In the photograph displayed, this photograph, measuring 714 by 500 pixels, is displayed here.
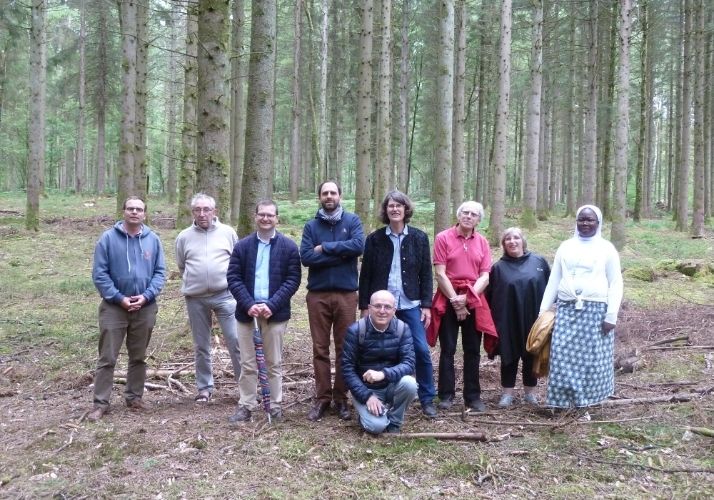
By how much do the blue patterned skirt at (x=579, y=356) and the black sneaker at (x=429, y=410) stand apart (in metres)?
1.04

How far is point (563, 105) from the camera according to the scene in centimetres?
2806

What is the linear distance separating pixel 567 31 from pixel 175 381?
21.6 metres

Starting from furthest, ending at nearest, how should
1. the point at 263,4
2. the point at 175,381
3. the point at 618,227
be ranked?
1. the point at 618,227
2. the point at 263,4
3. the point at 175,381

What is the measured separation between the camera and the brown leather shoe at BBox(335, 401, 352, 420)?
5215mm

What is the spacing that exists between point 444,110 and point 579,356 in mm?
7514

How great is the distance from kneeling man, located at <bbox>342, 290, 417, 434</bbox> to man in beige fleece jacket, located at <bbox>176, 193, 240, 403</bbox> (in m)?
1.55

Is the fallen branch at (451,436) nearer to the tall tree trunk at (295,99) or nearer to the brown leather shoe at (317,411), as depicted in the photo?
the brown leather shoe at (317,411)

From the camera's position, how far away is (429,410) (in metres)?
5.27

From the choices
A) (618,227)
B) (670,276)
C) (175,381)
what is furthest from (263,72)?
(618,227)

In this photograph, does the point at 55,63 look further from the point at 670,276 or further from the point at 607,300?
the point at 607,300

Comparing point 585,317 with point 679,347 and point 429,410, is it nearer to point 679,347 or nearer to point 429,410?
point 429,410

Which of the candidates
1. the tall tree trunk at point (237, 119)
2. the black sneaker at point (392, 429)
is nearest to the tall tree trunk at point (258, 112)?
the black sneaker at point (392, 429)

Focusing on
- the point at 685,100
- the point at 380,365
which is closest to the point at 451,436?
the point at 380,365

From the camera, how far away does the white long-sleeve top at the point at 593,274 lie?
5078 mm
